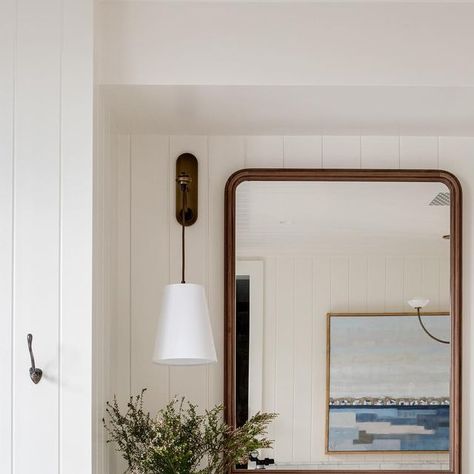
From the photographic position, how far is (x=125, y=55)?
2.62 meters

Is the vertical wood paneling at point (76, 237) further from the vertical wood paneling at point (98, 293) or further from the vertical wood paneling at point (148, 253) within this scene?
the vertical wood paneling at point (148, 253)

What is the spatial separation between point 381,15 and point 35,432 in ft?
5.16

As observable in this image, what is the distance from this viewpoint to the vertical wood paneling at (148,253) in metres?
3.11

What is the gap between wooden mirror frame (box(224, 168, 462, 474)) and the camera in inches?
121

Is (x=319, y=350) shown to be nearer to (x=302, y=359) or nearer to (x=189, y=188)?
(x=302, y=359)

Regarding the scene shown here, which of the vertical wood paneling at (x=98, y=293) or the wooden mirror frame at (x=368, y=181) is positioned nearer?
the vertical wood paneling at (x=98, y=293)

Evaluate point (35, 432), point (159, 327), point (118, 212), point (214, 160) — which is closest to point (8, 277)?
point (35, 432)

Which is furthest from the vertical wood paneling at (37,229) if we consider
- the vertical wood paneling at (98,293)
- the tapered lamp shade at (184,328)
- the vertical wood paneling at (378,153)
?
the vertical wood paneling at (378,153)

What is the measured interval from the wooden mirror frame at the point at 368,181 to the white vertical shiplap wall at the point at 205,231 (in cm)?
5

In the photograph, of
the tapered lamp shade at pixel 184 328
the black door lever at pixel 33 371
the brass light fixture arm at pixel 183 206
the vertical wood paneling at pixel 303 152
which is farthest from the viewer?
Answer: the vertical wood paneling at pixel 303 152

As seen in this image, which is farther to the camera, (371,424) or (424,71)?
(371,424)

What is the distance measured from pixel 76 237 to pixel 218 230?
2.70 feet

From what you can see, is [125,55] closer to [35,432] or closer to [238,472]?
[35,432]

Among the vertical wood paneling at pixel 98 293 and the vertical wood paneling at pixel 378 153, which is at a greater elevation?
the vertical wood paneling at pixel 378 153
